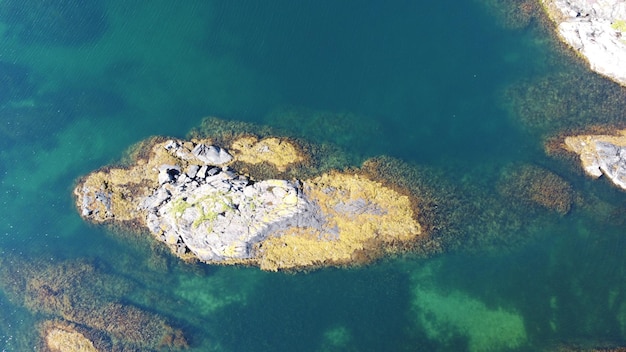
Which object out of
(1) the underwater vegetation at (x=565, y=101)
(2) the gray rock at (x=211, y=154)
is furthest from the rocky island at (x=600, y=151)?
(2) the gray rock at (x=211, y=154)

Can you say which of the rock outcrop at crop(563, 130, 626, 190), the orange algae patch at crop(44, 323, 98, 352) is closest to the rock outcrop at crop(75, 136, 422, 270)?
the orange algae patch at crop(44, 323, 98, 352)

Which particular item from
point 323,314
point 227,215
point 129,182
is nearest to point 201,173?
point 227,215

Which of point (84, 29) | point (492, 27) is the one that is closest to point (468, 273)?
point (492, 27)

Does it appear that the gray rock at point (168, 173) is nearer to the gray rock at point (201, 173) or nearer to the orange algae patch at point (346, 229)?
the gray rock at point (201, 173)

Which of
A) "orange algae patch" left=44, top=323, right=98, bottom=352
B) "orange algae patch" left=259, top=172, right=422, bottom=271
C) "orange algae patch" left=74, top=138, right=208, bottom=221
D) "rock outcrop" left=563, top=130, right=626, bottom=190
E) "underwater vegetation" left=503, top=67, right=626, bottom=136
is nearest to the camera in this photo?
"orange algae patch" left=44, top=323, right=98, bottom=352

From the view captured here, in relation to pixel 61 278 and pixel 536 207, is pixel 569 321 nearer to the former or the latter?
pixel 536 207

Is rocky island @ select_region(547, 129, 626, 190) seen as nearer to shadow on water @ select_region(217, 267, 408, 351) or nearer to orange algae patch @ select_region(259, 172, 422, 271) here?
orange algae patch @ select_region(259, 172, 422, 271)
